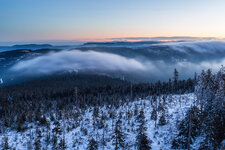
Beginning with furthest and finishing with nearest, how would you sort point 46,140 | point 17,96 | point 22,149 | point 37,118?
point 17,96 → point 37,118 → point 46,140 → point 22,149

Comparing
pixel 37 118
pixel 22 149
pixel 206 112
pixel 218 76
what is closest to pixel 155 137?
pixel 206 112

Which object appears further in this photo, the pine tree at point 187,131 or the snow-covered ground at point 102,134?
the snow-covered ground at point 102,134

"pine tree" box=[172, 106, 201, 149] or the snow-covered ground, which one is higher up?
"pine tree" box=[172, 106, 201, 149]

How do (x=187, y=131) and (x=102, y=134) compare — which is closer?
(x=187, y=131)

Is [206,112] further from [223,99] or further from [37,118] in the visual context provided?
[37,118]

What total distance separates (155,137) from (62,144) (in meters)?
27.4

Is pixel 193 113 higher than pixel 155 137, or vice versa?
pixel 193 113

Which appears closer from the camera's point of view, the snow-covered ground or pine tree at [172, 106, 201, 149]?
pine tree at [172, 106, 201, 149]

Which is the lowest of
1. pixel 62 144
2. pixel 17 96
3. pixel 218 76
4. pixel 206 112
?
pixel 17 96

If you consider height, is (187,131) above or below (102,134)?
above

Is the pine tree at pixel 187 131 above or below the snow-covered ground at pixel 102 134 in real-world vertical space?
above

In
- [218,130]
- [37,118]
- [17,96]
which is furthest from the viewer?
[17,96]

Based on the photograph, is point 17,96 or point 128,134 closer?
point 128,134

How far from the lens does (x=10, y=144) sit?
147ft
